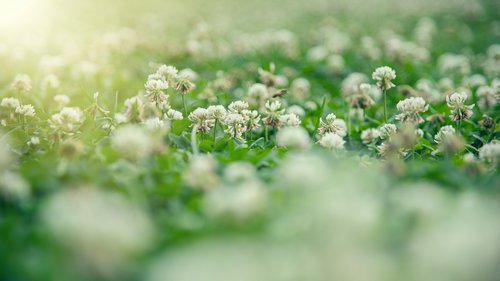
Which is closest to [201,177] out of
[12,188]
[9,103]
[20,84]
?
[12,188]

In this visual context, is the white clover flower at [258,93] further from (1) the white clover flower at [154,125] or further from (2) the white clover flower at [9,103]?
(2) the white clover flower at [9,103]

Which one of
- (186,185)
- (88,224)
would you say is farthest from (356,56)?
(88,224)

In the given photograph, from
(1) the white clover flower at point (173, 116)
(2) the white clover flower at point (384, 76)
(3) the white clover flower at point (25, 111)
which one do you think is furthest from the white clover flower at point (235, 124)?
(3) the white clover flower at point (25, 111)

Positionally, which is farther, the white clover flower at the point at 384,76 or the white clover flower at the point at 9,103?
the white clover flower at the point at 384,76

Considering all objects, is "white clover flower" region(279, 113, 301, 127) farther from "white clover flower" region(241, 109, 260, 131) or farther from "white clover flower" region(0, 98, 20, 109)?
"white clover flower" region(0, 98, 20, 109)

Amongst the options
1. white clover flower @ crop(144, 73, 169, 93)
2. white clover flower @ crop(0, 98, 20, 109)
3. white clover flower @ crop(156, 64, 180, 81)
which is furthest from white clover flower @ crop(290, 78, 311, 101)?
white clover flower @ crop(0, 98, 20, 109)

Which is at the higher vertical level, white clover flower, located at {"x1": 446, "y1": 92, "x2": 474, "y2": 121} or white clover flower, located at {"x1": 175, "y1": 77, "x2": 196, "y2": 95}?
white clover flower, located at {"x1": 175, "y1": 77, "x2": 196, "y2": 95}

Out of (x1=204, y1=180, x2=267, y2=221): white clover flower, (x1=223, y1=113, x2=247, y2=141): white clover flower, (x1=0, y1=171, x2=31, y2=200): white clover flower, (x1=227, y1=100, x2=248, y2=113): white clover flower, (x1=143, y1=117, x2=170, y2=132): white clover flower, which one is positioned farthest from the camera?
(x1=227, y1=100, x2=248, y2=113): white clover flower
